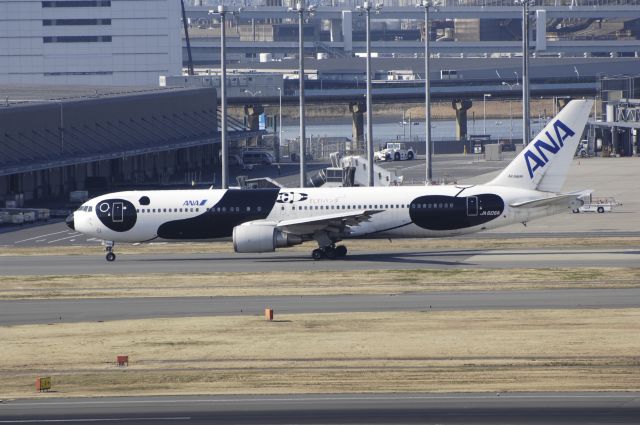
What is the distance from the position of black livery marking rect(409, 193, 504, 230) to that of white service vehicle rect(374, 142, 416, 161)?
91383 millimetres

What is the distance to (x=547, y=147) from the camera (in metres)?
63.0

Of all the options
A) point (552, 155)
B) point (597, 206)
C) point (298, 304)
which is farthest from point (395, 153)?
point (298, 304)

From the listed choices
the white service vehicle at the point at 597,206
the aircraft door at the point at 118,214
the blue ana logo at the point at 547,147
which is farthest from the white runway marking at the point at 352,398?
the white service vehicle at the point at 597,206

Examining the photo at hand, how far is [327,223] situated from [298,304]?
1275 centimetres

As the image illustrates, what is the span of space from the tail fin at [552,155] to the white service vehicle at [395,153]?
297ft

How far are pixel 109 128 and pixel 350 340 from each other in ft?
272

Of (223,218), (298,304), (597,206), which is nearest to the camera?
(298,304)

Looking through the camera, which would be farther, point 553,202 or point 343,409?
point 553,202

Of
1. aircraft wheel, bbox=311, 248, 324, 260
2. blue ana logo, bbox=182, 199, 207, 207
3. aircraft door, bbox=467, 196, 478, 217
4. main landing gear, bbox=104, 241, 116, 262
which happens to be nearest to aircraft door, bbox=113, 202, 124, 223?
main landing gear, bbox=104, 241, 116, 262

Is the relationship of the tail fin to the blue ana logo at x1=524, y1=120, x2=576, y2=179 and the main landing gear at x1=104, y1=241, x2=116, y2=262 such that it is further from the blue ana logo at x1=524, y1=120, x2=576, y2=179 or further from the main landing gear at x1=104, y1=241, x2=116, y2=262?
the main landing gear at x1=104, y1=241, x2=116, y2=262

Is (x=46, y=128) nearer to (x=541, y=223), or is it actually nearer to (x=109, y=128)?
(x=109, y=128)

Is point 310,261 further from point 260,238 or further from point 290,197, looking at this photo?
point 290,197

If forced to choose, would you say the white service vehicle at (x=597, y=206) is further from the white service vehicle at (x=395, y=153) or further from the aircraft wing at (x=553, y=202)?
the white service vehicle at (x=395, y=153)

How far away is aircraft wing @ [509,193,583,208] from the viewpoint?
60906mm
